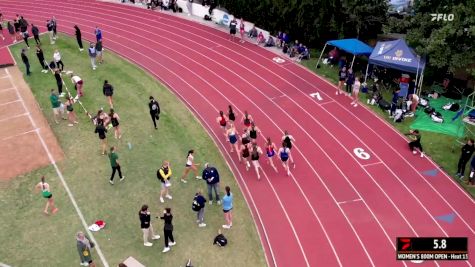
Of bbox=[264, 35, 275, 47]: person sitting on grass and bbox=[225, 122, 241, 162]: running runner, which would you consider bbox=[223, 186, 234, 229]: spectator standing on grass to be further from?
bbox=[264, 35, 275, 47]: person sitting on grass

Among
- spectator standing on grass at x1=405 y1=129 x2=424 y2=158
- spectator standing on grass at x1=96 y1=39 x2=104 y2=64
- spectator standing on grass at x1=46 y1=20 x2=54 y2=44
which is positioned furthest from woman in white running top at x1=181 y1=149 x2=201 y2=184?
spectator standing on grass at x1=46 y1=20 x2=54 y2=44

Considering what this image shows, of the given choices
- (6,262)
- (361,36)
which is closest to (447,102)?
(361,36)

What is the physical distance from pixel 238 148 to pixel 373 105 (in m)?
7.55

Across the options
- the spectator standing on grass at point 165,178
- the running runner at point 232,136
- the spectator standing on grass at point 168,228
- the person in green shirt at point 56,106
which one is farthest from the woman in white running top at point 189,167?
the person in green shirt at point 56,106

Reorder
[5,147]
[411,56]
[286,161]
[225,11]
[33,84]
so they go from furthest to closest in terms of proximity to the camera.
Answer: [225,11]
[33,84]
[411,56]
[5,147]
[286,161]

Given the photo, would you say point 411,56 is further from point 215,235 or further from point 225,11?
point 225,11

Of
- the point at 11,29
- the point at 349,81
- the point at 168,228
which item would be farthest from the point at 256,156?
the point at 11,29

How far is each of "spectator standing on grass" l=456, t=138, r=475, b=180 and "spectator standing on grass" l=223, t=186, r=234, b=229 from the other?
867 centimetres

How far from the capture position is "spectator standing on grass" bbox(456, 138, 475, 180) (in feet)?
54.4

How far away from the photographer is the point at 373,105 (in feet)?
72.7

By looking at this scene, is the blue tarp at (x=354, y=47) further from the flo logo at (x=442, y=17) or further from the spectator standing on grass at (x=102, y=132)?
the spectator standing on grass at (x=102, y=132)

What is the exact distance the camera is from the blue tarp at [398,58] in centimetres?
2150

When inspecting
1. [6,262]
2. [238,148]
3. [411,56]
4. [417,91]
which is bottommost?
[6,262]

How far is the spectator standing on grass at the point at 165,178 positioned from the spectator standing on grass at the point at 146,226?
66.8 inches
